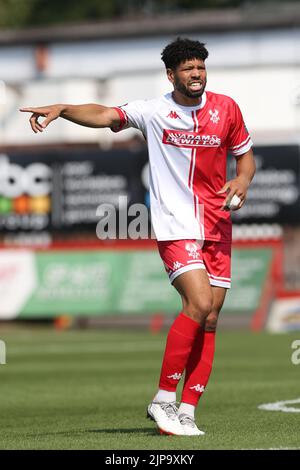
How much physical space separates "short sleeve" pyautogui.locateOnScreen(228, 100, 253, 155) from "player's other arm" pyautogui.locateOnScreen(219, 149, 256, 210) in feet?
0.16

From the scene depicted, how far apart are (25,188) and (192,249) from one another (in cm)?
2128

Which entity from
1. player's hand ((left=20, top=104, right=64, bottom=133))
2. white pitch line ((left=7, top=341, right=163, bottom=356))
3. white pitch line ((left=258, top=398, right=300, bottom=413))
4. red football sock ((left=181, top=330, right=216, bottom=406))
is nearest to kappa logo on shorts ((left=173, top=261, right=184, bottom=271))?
red football sock ((left=181, top=330, right=216, bottom=406))

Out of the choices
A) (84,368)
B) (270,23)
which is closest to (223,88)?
(270,23)

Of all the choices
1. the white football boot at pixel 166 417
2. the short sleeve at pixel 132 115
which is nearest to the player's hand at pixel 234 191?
the short sleeve at pixel 132 115

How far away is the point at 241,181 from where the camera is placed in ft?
30.0

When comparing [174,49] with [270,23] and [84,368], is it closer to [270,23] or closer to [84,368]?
[84,368]

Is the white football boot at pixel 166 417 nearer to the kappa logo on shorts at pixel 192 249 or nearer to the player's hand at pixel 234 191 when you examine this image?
the kappa logo on shorts at pixel 192 249

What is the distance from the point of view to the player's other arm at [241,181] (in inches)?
353

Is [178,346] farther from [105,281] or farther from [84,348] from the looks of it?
[105,281]

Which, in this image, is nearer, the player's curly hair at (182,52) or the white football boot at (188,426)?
the white football boot at (188,426)

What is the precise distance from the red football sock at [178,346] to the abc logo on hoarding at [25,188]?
2110cm

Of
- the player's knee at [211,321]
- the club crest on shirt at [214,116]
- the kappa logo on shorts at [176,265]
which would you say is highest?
the club crest on shirt at [214,116]

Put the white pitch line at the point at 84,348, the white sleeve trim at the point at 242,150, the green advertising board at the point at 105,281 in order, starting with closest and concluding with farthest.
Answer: the white sleeve trim at the point at 242,150 < the white pitch line at the point at 84,348 < the green advertising board at the point at 105,281
